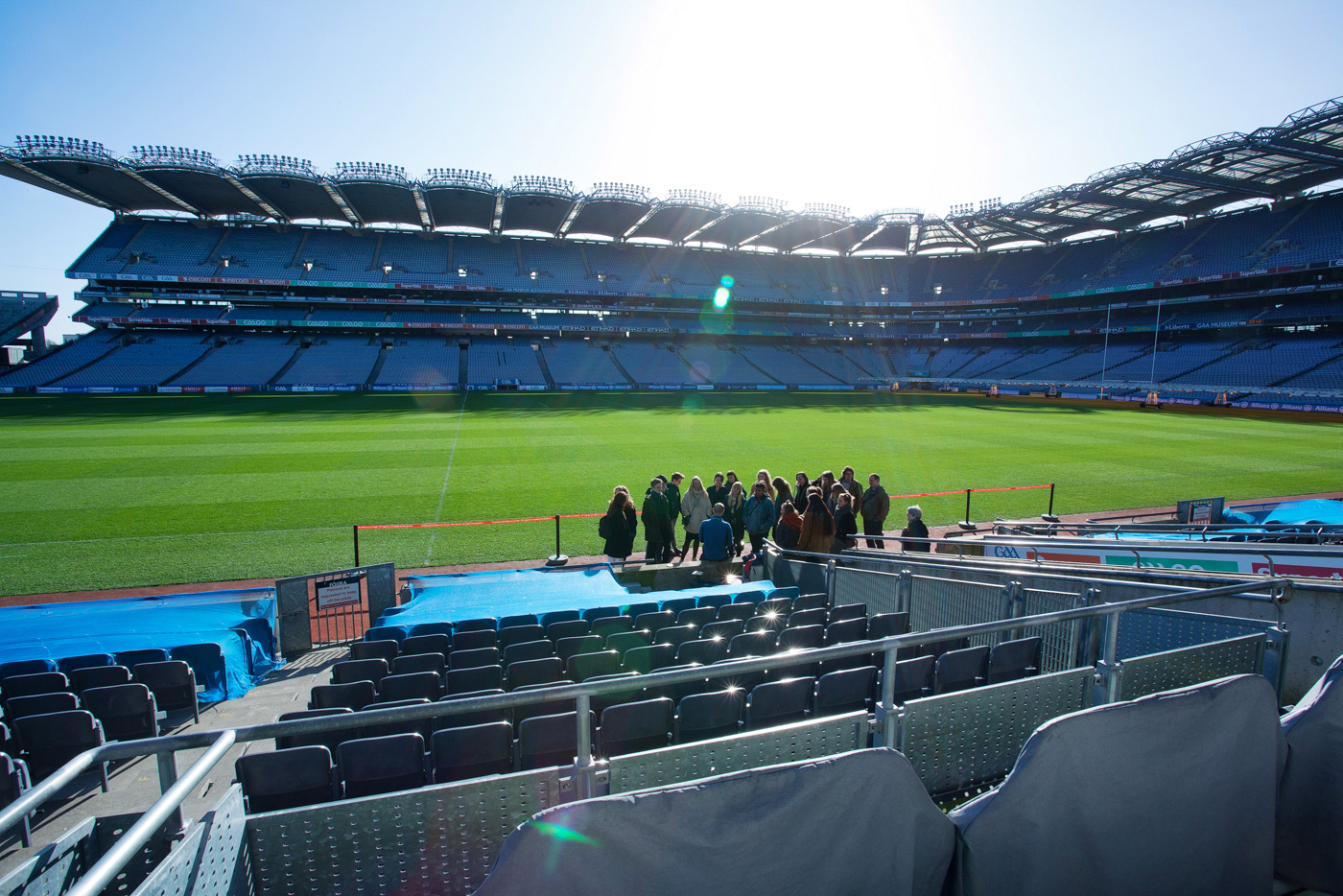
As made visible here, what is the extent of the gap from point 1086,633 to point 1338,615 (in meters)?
1.41

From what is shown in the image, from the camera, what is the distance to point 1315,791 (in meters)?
2.88

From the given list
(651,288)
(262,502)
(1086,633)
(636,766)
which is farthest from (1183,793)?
(651,288)

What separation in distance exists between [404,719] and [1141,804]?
306cm

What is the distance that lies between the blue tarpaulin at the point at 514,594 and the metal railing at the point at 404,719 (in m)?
4.79

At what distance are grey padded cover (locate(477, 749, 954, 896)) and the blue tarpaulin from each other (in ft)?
17.7

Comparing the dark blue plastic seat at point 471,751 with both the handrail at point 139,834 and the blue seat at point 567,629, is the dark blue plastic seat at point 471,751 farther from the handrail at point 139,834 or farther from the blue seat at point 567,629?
the blue seat at point 567,629

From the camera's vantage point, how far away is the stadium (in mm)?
2240

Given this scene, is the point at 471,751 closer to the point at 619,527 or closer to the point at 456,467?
the point at 619,527

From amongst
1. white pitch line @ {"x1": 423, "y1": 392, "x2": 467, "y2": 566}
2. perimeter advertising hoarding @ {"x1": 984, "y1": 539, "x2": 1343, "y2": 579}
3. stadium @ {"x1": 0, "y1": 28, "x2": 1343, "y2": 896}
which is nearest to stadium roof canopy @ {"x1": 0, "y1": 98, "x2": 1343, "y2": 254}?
stadium @ {"x1": 0, "y1": 28, "x2": 1343, "y2": 896}

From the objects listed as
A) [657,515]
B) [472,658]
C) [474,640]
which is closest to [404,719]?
[472,658]

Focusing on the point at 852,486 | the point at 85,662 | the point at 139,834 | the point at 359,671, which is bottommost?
the point at 85,662

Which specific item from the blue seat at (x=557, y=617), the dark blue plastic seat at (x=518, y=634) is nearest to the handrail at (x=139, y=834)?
the dark blue plastic seat at (x=518, y=634)

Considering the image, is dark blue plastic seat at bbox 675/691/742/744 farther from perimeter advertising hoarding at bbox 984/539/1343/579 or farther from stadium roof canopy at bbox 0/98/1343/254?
stadium roof canopy at bbox 0/98/1343/254

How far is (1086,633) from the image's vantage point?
14.1 ft
